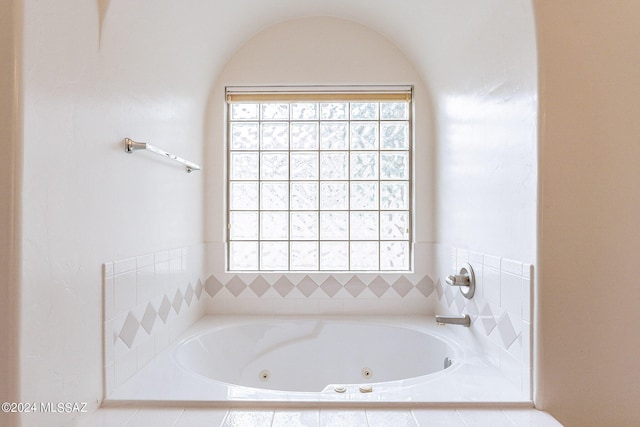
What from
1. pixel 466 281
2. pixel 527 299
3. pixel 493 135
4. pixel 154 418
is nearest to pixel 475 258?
pixel 466 281

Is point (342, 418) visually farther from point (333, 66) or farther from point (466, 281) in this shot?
point (333, 66)

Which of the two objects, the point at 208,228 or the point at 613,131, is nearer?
the point at 613,131

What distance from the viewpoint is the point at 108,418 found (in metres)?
1.13

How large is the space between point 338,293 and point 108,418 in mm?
1377

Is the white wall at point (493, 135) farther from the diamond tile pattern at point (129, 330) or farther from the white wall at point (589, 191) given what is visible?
the diamond tile pattern at point (129, 330)

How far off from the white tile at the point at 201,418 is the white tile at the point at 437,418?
606 millimetres

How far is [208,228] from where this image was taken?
230 centimetres

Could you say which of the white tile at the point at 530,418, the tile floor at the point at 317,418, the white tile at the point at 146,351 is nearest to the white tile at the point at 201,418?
the tile floor at the point at 317,418

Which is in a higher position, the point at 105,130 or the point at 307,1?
the point at 307,1

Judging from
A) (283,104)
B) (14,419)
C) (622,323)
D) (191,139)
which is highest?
(283,104)

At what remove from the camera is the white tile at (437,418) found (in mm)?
1121

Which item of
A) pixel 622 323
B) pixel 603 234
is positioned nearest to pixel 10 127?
pixel 603 234

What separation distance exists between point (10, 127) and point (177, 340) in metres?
1.25

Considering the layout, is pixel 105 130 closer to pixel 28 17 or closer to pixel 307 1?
pixel 28 17
